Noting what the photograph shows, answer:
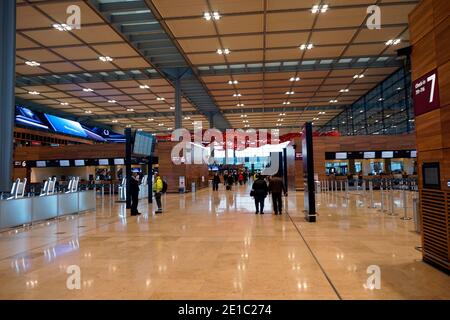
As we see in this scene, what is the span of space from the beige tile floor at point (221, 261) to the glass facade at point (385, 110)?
15.1 meters

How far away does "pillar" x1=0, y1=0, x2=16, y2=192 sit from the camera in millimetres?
5184

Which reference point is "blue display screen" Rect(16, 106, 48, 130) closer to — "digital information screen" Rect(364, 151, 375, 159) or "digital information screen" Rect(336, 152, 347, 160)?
"digital information screen" Rect(336, 152, 347, 160)

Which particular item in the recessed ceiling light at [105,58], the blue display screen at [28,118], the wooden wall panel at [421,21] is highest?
the recessed ceiling light at [105,58]

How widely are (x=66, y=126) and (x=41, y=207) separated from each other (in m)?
21.8

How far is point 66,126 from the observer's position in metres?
30.9

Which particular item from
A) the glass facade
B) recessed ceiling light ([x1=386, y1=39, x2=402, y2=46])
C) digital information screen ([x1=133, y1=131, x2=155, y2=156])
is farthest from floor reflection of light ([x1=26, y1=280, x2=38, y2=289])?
the glass facade

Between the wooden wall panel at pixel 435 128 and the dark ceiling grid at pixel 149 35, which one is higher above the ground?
the dark ceiling grid at pixel 149 35

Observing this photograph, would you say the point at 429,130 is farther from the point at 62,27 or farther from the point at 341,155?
the point at 341,155

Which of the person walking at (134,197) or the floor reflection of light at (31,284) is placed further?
the person walking at (134,197)

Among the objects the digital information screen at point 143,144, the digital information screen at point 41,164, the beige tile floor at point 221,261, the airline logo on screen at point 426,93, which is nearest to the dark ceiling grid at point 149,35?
the digital information screen at point 143,144

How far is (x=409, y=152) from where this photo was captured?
2464 cm

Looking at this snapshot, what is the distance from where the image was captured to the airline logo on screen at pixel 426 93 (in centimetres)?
493

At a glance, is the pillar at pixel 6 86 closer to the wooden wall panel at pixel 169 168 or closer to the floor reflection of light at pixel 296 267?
the floor reflection of light at pixel 296 267
